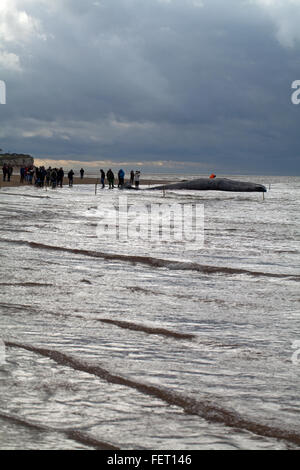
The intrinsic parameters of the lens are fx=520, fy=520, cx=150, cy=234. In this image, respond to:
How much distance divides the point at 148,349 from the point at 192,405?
3.91 feet

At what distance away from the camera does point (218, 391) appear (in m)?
3.60

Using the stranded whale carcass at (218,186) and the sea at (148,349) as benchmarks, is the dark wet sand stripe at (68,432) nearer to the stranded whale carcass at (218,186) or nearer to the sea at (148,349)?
the sea at (148,349)

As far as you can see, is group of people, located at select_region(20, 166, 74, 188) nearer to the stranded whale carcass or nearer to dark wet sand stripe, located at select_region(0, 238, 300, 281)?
the stranded whale carcass

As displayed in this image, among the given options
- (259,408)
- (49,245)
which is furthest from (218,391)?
(49,245)

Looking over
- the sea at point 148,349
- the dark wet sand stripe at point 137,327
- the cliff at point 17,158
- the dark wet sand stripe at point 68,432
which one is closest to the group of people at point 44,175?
the sea at point 148,349

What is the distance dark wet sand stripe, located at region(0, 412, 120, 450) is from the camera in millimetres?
2818

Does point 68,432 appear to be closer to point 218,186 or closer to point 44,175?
point 44,175

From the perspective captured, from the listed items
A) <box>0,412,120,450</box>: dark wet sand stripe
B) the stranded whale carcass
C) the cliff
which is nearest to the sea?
<box>0,412,120,450</box>: dark wet sand stripe

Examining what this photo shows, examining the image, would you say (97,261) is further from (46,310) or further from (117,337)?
(117,337)

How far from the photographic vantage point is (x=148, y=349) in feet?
14.8

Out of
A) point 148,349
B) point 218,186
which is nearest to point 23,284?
point 148,349

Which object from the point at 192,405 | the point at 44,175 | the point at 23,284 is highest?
the point at 44,175

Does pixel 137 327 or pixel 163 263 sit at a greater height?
pixel 163 263

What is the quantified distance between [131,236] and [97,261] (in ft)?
11.8
